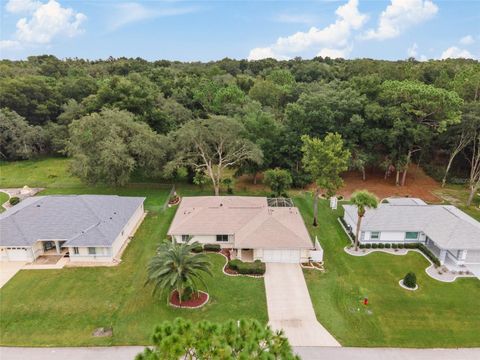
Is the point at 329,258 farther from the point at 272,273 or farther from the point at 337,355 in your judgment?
the point at 337,355

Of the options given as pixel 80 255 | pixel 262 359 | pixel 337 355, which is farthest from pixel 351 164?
pixel 262 359

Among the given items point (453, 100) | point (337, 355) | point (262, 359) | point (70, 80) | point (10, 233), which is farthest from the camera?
point (70, 80)

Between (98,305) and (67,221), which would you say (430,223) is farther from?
(67,221)

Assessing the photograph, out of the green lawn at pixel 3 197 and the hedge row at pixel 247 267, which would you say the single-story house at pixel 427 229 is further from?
the green lawn at pixel 3 197

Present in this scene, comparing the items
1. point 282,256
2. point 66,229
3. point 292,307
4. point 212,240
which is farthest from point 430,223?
point 66,229

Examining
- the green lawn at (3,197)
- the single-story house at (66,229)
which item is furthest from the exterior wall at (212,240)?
the green lawn at (3,197)

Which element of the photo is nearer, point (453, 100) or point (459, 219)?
point (459, 219)
